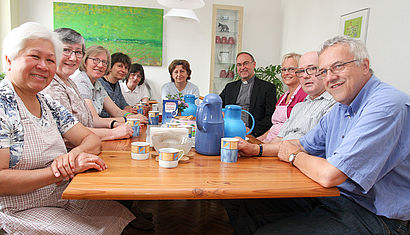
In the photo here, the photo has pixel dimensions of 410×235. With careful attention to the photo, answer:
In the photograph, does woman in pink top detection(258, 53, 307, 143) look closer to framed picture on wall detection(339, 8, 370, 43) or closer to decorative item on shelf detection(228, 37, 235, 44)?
framed picture on wall detection(339, 8, 370, 43)

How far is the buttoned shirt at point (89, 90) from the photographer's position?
2283mm

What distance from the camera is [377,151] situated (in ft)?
3.39

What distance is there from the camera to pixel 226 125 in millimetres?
1433

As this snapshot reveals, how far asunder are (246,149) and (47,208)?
34.9 inches

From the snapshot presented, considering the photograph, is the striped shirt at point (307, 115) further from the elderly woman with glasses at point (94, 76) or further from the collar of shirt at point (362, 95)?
the elderly woman with glasses at point (94, 76)

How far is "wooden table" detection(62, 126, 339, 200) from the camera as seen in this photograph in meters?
0.91

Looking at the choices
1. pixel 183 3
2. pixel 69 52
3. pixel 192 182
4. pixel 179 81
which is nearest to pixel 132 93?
pixel 179 81

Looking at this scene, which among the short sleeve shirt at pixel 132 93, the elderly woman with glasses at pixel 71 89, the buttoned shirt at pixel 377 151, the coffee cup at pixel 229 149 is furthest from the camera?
the short sleeve shirt at pixel 132 93

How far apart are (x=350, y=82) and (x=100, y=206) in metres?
1.23

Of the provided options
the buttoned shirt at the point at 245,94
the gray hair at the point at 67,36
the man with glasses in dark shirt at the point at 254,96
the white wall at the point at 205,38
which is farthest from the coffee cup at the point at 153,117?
the white wall at the point at 205,38

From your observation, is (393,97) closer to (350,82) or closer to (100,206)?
(350,82)

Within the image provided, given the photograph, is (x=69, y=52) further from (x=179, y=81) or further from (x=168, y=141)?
(x=179, y=81)

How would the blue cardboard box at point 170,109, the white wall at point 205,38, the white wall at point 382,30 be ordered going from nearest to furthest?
the blue cardboard box at point 170,109 → the white wall at point 382,30 → the white wall at point 205,38

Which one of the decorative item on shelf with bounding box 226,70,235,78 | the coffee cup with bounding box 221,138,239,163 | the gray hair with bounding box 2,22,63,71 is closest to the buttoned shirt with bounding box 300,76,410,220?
the coffee cup with bounding box 221,138,239,163
